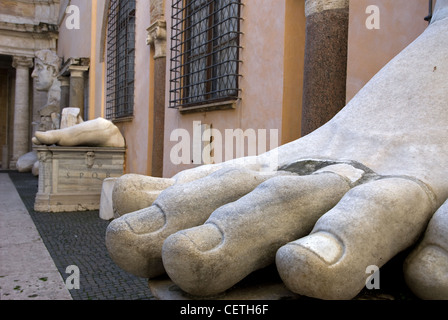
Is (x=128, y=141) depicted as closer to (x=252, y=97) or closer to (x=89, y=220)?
(x=89, y=220)

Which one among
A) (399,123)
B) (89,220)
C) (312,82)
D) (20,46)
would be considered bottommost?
(89,220)

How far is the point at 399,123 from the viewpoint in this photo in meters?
1.19

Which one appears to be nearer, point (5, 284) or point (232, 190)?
point (232, 190)

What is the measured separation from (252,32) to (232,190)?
3.49 meters

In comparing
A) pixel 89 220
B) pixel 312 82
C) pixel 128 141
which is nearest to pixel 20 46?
pixel 128 141

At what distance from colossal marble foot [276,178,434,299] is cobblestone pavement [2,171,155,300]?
222cm

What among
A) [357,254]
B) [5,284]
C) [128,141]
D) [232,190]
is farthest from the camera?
[128,141]

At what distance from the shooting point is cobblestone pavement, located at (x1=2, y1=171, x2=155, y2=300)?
2.90m

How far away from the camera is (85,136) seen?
6625 mm
